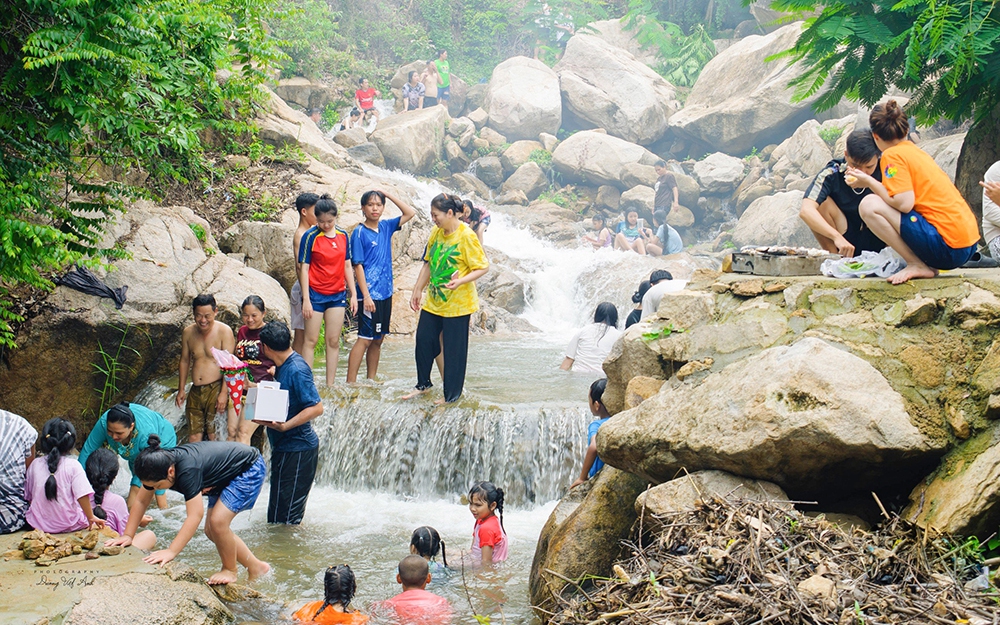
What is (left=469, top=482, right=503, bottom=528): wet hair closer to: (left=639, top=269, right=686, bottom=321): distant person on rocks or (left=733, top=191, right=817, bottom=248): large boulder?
(left=639, top=269, right=686, bottom=321): distant person on rocks

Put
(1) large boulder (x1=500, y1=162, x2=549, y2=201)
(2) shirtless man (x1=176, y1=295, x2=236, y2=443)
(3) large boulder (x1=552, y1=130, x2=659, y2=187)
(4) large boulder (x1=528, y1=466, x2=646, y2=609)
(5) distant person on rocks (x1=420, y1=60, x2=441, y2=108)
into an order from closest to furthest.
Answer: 1. (4) large boulder (x1=528, y1=466, x2=646, y2=609)
2. (2) shirtless man (x1=176, y1=295, x2=236, y2=443)
3. (1) large boulder (x1=500, y1=162, x2=549, y2=201)
4. (3) large boulder (x1=552, y1=130, x2=659, y2=187)
5. (5) distant person on rocks (x1=420, y1=60, x2=441, y2=108)

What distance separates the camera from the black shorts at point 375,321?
7785mm

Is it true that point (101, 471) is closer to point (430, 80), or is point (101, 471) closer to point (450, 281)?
point (450, 281)

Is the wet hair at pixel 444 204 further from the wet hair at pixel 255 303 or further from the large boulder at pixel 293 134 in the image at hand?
the large boulder at pixel 293 134

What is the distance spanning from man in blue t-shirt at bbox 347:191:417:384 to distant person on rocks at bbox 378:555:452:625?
3.50 meters

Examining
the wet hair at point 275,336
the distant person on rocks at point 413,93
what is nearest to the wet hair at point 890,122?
the wet hair at point 275,336

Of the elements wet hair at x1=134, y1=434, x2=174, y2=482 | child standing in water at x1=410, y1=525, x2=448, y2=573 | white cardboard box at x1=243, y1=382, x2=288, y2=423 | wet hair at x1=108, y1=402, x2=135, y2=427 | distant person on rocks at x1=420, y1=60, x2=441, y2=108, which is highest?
distant person on rocks at x1=420, y1=60, x2=441, y2=108

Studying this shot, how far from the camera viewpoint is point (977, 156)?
820 cm

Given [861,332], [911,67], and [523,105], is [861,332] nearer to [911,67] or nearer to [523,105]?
[911,67]

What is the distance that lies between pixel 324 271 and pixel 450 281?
1.43 m

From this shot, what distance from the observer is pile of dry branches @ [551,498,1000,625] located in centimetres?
289

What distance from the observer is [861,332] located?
4449mm

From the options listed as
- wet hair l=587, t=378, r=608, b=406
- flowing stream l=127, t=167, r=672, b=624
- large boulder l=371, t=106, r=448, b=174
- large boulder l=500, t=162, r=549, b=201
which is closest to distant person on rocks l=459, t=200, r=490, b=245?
flowing stream l=127, t=167, r=672, b=624

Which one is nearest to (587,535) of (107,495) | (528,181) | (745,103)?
(107,495)
